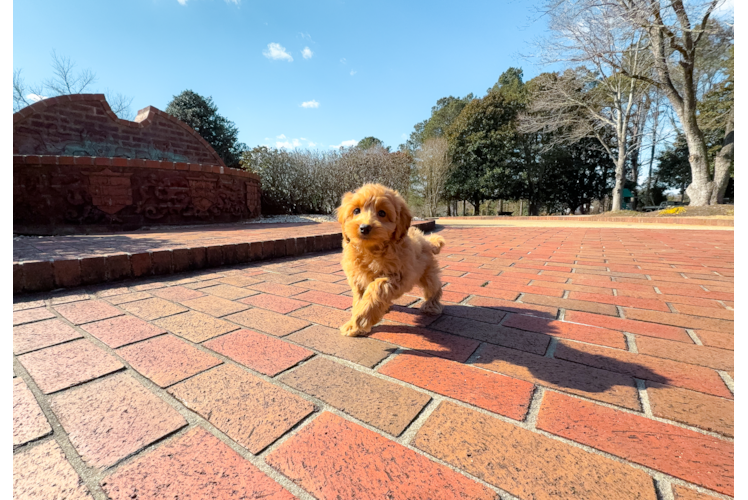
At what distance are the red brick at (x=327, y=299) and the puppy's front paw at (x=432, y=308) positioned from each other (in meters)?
0.61

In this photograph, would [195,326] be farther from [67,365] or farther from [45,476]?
[45,476]

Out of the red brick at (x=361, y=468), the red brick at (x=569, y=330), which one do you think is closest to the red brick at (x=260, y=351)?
the red brick at (x=361, y=468)

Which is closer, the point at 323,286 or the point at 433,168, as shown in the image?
the point at 323,286

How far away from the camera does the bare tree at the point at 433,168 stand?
21.7 meters

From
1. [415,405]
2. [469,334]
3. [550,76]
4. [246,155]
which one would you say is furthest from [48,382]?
[550,76]

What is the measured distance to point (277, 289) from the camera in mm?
2969

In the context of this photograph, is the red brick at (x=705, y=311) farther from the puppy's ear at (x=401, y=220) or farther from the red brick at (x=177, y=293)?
the red brick at (x=177, y=293)

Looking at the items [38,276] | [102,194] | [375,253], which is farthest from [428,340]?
[102,194]

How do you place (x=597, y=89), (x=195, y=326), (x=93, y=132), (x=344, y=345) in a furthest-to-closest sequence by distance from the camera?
(x=597, y=89), (x=93, y=132), (x=195, y=326), (x=344, y=345)

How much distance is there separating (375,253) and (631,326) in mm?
1790

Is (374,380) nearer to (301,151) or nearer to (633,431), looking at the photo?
(633,431)

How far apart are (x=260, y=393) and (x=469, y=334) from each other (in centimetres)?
129

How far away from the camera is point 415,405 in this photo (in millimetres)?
1330

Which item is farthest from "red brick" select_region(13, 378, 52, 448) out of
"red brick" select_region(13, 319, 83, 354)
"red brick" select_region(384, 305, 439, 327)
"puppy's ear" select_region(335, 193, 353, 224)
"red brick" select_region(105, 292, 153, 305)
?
"red brick" select_region(384, 305, 439, 327)
